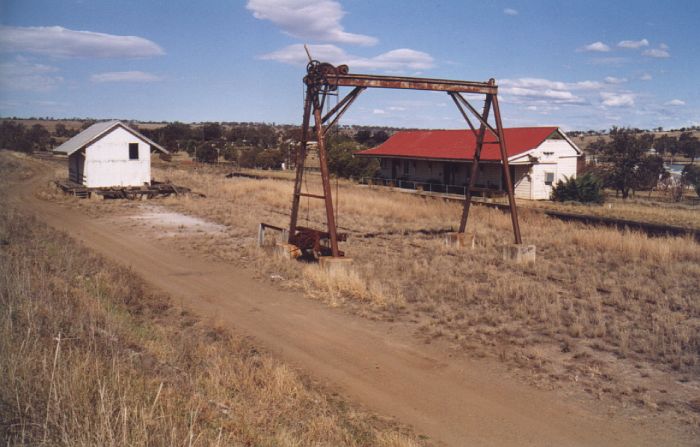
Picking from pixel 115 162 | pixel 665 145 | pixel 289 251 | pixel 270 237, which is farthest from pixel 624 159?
pixel 665 145

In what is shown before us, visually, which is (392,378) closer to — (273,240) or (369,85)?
(369,85)

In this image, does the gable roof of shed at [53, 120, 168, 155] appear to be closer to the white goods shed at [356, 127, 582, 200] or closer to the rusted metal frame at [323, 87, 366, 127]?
the white goods shed at [356, 127, 582, 200]

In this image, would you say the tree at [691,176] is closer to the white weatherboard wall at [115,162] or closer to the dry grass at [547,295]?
the dry grass at [547,295]

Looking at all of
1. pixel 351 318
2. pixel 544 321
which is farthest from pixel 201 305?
pixel 544 321

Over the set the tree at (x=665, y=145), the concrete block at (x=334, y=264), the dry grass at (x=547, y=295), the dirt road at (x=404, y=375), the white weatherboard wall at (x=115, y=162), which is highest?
the tree at (x=665, y=145)

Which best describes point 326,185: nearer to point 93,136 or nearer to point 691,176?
point 93,136

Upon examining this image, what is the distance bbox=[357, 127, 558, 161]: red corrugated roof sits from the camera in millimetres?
34906

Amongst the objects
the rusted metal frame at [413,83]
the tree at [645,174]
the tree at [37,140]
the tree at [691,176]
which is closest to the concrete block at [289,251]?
the rusted metal frame at [413,83]

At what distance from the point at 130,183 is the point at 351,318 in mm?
25427

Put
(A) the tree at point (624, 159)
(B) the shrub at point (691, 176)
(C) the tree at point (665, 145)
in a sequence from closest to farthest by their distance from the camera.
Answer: (A) the tree at point (624, 159)
(B) the shrub at point (691, 176)
(C) the tree at point (665, 145)

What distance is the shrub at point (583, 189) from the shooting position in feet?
110

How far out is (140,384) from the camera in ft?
17.3

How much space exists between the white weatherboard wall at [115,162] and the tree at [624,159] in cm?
2984

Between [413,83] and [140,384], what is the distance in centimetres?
1084
